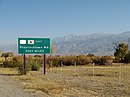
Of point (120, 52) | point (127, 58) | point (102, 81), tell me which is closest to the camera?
point (102, 81)

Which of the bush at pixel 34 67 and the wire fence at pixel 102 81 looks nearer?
the wire fence at pixel 102 81

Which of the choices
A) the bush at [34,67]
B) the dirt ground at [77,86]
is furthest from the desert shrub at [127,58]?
the dirt ground at [77,86]

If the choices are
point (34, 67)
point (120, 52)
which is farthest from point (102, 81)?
point (120, 52)

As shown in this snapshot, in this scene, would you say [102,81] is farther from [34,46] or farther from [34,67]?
[34,67]

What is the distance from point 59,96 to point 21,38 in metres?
24.9

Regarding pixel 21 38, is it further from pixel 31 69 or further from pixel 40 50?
pixel 31 69

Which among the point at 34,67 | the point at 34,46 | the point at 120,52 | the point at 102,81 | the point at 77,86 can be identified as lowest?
the point at 77,86

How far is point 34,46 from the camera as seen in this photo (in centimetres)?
4544

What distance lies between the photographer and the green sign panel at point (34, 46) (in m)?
45.1

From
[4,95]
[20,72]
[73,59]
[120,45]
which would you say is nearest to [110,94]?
[4,95]

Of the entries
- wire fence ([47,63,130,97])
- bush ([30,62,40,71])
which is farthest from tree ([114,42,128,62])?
wire fence ([47,63,130,97])

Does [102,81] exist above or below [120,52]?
below

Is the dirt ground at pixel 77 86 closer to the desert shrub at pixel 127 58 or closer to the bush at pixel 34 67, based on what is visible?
the bush at pixel 34 67

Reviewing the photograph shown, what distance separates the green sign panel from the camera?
4509cm
